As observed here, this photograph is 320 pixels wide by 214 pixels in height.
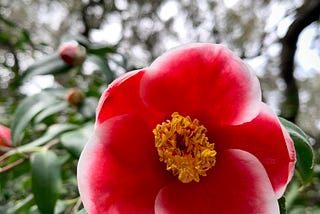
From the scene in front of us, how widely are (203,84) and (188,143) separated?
69 millimetres

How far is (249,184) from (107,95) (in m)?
0.18

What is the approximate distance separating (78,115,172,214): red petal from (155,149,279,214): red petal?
0.07ft

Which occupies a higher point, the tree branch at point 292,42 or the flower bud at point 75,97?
the flower bud at point 75,97

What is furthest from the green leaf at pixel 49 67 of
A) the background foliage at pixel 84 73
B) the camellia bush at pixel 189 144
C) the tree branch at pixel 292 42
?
the tree branch at pixel 292 42

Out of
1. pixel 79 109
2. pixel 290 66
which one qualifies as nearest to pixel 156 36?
pixel 290 66

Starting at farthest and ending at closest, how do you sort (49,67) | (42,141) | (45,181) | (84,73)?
(84,73)
(49,67)
(42,141)
(45,181)

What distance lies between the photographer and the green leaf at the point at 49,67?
1081 millimetres

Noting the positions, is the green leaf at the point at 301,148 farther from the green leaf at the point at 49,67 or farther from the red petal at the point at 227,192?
the green leaf at the point at 49,67

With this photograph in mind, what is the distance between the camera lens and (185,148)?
528mm

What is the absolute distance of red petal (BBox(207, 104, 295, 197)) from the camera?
479 mm

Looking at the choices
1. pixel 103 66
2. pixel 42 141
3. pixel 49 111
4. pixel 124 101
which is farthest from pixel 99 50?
pixel 124 101

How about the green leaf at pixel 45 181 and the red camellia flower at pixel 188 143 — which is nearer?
the red camellia flower at pixel 188 143

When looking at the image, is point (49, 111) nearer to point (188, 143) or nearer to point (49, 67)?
point (49, 67)

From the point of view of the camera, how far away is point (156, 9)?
5.42 meters
